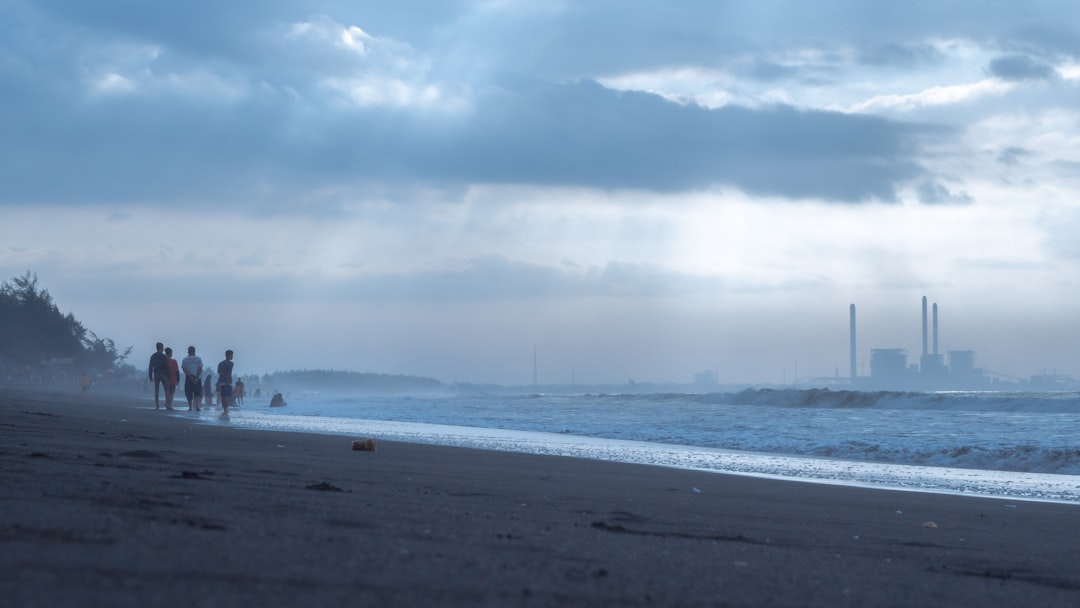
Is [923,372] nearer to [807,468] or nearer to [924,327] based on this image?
[924,327]

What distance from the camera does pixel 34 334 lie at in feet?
174

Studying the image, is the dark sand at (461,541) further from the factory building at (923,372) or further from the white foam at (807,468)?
the factory building at (923,372)

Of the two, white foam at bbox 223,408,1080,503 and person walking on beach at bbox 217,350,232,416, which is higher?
person walking on beach at bbox 217,350,232,416

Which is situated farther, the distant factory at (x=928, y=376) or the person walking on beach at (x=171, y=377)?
the distant factory at (x=928, y=376)

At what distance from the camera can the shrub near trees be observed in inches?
1961

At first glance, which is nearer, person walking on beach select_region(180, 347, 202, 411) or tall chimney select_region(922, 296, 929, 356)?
person walking on beach select_region(180, 347, 202, 411)

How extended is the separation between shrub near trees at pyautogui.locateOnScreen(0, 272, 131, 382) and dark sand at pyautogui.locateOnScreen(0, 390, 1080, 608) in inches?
1819

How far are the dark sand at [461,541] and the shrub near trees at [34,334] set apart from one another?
1819 inches


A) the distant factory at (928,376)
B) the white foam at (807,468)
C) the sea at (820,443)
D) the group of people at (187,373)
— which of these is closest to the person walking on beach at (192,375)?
the group of people at (187,373)

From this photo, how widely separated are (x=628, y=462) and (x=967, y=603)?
8642 millimetres

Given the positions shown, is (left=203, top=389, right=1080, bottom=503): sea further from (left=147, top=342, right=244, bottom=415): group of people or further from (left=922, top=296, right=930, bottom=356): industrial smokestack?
(left=922, top=296, right=930, bottom=356): industrial smokestack

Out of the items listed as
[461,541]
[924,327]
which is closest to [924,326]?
[924,327]

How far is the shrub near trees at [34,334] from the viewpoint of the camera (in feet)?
163

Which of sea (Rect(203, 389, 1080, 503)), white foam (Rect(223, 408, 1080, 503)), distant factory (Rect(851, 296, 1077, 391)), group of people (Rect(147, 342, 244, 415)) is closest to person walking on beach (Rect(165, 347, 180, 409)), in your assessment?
group of people (Rect(147, 342, 244, 415))
